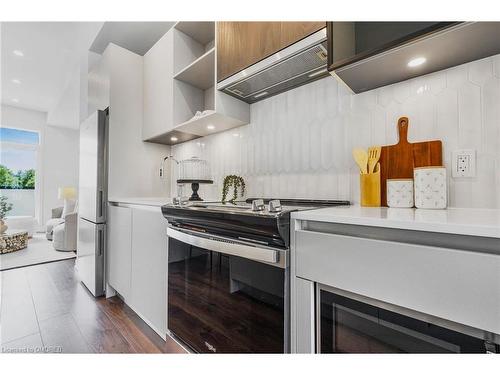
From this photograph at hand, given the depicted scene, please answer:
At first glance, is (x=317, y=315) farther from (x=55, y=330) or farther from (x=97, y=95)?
(x=97, y=95)

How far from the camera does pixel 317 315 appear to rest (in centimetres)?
79

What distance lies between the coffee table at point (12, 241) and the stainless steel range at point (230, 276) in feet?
12.4

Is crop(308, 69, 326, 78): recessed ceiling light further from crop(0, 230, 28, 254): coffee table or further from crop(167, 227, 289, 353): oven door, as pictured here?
crop(0, 230, 28, 254): coffee table

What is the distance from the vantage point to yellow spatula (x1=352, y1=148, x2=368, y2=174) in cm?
111

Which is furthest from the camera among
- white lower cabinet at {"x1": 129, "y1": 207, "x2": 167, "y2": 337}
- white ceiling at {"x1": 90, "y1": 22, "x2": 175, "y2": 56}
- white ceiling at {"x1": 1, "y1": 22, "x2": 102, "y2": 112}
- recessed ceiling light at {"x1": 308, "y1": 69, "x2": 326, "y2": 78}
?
white ceiling at {"x1": 1, "y1": 22, "x2": 102, "y2": 112}

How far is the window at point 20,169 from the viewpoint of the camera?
5449mm

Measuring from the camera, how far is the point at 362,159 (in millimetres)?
1112

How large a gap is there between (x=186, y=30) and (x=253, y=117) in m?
0.95

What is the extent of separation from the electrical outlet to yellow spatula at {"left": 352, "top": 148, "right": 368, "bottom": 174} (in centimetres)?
32

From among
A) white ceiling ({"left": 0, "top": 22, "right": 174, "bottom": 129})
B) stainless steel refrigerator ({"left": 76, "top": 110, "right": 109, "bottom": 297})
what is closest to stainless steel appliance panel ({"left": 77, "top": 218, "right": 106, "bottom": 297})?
stainless steel refrigerator ({"left": 76, "top": 110, "right": 109, "bottom": 297})

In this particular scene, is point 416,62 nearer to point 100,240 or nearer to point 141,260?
point 141,260

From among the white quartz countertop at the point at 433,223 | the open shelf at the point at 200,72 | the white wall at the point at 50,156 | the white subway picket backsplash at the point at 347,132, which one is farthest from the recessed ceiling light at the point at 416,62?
the white wall at the point at 50,156

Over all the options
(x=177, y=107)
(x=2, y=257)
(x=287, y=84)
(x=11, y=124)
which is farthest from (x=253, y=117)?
(x=11, y=124)

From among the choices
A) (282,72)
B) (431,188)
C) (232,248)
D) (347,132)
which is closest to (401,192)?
(431,188)
